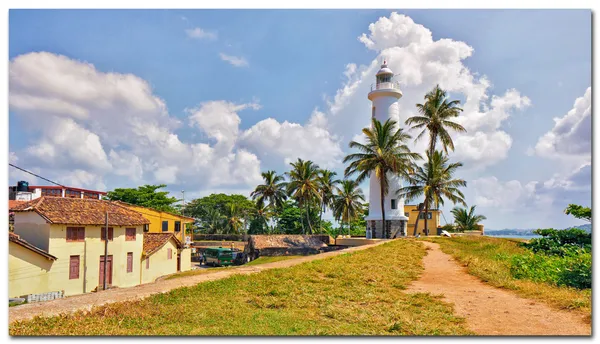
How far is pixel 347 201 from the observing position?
4147 centimetres

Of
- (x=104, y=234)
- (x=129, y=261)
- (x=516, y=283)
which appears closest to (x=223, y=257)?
(x=129, y=261)

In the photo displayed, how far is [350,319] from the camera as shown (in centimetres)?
738

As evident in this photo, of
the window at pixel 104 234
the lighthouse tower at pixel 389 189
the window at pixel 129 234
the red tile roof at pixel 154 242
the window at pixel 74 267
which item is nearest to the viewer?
the window at pixel 74 267

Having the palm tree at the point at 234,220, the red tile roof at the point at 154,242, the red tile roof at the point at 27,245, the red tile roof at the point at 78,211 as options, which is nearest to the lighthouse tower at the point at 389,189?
the red tile roof at the point at 154,242

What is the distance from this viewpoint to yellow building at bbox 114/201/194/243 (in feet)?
112

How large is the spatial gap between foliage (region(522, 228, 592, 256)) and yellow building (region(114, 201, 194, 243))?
26969mm

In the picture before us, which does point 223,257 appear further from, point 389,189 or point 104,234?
point 389,189

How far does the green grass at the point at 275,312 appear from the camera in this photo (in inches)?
262

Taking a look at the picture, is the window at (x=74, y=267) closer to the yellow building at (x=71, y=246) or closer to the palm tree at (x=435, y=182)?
the yellow building at (x=71, y=246)

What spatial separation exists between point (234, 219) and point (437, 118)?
3026 cm

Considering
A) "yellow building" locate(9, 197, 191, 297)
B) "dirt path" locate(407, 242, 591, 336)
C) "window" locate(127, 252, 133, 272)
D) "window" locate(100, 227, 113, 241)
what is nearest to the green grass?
"dirt path" locate(407, 242, 591, 336)

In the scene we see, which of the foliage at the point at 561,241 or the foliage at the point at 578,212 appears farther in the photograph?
the foliage at the point at 561,241

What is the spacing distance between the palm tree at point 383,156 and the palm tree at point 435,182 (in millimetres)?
1125

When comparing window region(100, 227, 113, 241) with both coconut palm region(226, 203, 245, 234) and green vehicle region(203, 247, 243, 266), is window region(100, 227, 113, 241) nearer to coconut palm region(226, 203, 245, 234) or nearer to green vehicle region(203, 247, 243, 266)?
green vehicle region(203, 247, 243, 266)
